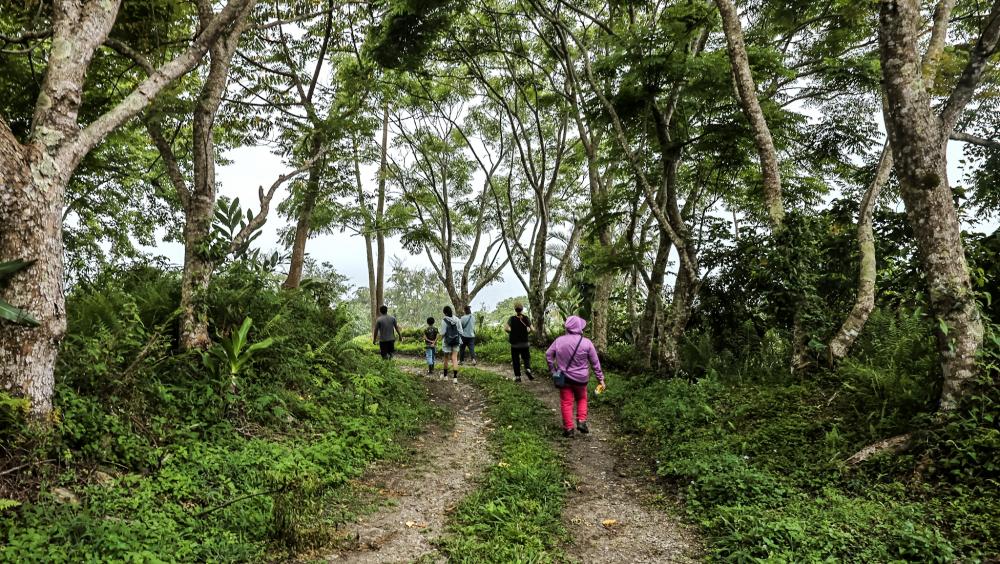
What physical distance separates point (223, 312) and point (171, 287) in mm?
835

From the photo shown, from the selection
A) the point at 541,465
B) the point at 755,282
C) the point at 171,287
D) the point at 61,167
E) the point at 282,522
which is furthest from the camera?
the point at 755,282

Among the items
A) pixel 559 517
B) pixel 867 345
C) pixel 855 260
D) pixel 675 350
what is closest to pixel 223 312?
pixel 559 517

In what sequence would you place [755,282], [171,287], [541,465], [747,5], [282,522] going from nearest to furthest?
[282,522]
[541,465]
[171,287]
[755,282]
[747,5]

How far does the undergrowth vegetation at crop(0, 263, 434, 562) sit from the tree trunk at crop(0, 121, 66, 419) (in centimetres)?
27

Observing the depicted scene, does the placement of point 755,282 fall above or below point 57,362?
above

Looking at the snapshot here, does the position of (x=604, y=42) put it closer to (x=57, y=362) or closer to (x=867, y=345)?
(x=867, y=345)

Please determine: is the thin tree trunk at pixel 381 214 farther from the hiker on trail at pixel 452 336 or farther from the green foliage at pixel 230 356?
the green foliage at pixel 230 356

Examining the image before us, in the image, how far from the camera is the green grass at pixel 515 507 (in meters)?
4.05

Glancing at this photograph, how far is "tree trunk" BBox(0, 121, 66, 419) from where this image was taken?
393 centimetres

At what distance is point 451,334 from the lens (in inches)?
477

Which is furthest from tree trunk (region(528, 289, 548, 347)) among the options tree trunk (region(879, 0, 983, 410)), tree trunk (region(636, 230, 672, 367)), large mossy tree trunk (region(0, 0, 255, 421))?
large mossy tree trunk (region(0, 0, 255, 421))

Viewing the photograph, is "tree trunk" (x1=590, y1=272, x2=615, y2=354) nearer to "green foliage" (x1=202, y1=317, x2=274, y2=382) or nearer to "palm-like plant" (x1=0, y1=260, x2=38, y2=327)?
"green foliage" (x1=202, y1=317, x2=274, y2=382)

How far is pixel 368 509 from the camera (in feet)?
15.9

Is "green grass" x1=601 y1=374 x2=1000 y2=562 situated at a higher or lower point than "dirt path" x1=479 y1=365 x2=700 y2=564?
higher
